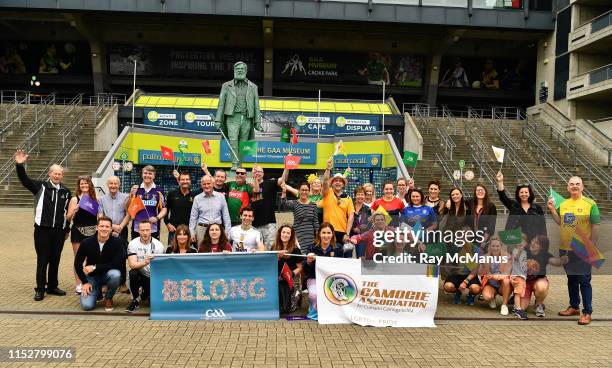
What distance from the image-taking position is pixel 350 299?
20.3 ft

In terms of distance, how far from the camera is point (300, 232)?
7.14 m

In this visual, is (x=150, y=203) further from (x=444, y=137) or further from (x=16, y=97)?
(x=16, y=97)

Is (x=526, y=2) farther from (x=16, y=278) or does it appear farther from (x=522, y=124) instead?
(x=16, y=278)

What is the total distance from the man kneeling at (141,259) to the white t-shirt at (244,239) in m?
1.03

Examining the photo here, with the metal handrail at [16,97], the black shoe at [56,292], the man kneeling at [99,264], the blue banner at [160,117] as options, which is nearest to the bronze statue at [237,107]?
the black shoe at [56,292]

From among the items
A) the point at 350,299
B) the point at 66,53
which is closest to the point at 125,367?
the point at 350,299

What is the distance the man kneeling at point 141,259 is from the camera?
6.35 meters

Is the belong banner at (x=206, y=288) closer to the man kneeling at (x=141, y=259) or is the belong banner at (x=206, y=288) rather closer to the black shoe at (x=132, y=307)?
the man kneeling at (x=141, y=259)

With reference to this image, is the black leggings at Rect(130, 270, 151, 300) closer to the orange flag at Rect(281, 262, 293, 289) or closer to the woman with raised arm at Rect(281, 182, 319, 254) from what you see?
the orange flag at Rect(281, 262, 293, 289)

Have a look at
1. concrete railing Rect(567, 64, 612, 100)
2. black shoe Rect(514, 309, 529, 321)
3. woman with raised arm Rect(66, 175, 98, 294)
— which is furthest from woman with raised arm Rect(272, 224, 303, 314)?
concrete railing Rect(567, 64, 612, 100)

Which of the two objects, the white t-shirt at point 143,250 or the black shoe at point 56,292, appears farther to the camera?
the black shoe at point 56,292

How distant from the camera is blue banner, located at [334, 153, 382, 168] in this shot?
24750mm

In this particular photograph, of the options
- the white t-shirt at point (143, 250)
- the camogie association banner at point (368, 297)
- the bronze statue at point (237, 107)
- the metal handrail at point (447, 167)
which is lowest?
the camogie association banner at point (368, 297)

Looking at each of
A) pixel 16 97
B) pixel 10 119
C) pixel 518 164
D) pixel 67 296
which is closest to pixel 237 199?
pixel 67 296
